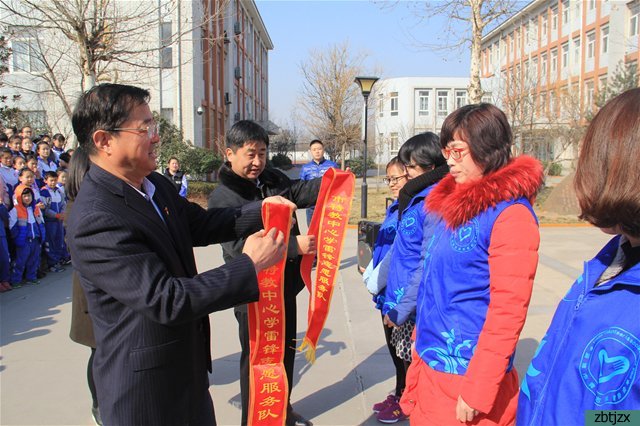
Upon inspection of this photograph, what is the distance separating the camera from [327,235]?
9.28 ft

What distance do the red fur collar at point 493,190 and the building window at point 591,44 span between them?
125ft

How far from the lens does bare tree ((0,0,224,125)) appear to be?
30.8 ft

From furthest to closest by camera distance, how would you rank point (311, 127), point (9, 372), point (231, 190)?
point (311, 127) → point (9, 372) → point (231, 190)

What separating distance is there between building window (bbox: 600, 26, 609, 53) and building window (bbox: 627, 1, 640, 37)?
2513mm

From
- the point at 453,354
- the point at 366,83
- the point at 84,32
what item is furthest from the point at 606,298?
the point at 366,83

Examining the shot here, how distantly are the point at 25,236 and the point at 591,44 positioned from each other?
37978 millimetres

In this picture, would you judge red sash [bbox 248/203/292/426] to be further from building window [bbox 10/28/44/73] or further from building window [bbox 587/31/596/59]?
building window [bbox 587/31/596/59]

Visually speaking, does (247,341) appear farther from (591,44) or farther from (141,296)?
(591,44)

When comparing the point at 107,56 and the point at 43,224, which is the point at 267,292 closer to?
the point at 43,224

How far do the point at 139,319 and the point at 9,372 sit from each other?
313 centimetres

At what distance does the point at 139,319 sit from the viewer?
5.47 feet

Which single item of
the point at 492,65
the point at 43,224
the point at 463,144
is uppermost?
the point at 492,65

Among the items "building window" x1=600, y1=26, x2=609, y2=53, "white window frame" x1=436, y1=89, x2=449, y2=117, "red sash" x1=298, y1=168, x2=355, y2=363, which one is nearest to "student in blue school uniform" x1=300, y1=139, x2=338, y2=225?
"red sash" x1=298, y1=168, x2=355, y2=363

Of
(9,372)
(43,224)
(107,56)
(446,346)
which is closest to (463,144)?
(446,346)
